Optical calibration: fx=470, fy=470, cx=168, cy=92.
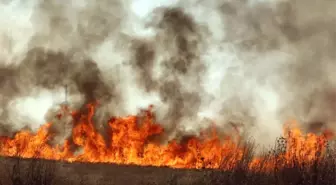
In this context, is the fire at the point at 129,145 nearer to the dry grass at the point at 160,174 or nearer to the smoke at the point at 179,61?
the smoke at the point at 179,61

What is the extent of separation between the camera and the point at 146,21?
23.8 metres

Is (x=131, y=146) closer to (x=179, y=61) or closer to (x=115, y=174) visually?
(x=115, y=174)

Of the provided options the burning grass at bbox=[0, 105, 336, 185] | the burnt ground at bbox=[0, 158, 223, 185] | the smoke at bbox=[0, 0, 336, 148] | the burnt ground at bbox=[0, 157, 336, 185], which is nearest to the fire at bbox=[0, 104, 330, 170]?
the burning grass at bbox=[0, 105, 336, 185]

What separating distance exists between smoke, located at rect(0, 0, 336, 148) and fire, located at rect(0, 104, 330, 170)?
74 centimetres

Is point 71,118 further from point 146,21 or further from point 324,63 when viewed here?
point 324,63

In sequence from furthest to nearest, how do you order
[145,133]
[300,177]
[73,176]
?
[145,133], [73,176], [300,177]

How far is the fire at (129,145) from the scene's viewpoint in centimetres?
1981

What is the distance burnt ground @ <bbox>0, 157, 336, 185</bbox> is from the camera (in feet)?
36.8

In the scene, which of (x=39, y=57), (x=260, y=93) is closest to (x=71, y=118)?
(x=39, y=57)

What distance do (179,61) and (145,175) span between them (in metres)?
Answer: 7.96

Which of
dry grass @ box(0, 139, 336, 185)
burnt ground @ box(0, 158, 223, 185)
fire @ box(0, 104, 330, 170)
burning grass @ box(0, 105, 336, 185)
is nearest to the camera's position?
dry grass @ box(0, 139, 336, 185)

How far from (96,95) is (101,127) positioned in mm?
Result: 1787

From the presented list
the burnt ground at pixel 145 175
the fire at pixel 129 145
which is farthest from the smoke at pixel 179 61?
the burnt ground at pixel 145 175

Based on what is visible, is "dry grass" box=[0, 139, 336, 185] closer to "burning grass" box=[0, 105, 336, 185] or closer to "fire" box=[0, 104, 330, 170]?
"burning grass" box=[0, 105, 336, 185]
